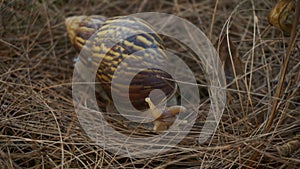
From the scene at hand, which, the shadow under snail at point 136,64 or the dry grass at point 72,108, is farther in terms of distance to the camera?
the shadow under snail at point 136,64

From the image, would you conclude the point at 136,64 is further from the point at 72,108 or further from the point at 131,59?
the point at 72,108

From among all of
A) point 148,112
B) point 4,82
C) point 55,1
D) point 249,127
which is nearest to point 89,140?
point 148,112

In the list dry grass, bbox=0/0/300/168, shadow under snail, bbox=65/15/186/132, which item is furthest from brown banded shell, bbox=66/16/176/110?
dry grass, bbox=0/0/300/168

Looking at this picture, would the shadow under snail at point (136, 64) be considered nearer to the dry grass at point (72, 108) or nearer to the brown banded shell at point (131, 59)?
the brown banded shell at point (131, 59)

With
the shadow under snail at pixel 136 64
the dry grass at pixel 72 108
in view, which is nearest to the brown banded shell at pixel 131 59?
the shadow under snail at pixel 136 64

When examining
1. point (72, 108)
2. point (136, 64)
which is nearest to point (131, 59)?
point (136, 64)

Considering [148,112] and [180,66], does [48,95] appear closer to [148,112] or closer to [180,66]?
[148,112]
